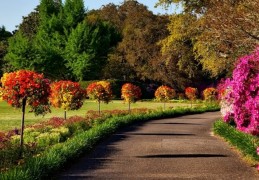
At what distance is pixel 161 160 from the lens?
45.6ft

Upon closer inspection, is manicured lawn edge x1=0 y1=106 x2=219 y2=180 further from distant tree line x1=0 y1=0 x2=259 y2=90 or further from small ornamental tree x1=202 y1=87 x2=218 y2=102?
distant tree line x1=0 y1=0 x2=259 y2=90

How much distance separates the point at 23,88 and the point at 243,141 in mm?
7410

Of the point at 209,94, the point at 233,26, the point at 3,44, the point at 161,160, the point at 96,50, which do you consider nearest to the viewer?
the point at 161,160

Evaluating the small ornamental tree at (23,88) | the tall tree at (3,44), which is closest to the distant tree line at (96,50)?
the tall tree at (3,44)

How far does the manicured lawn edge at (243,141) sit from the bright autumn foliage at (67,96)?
8869 mm

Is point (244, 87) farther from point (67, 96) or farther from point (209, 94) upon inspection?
point (209, 94)

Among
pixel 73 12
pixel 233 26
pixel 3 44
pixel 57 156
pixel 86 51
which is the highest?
pixel 73 12

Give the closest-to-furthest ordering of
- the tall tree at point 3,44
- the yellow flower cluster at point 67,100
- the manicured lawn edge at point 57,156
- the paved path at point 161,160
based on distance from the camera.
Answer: the manicured lawn edge at point 57,156 < the paved path at point 161,160 < the yellow flower cluster at point 67,100 < the tall tree at point 3,44

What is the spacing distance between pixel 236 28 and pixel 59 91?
1047cm

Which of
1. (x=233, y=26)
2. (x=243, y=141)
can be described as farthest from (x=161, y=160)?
(x=233, y=26)

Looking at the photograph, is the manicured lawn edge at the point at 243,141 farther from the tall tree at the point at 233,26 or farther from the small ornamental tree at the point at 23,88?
the small ornamental tree at the point at 23,88

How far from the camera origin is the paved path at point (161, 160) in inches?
459

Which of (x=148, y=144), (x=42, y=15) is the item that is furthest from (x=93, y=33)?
(x=148, y=144)

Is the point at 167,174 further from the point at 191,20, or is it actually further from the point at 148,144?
the point at 191,20
